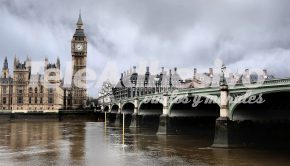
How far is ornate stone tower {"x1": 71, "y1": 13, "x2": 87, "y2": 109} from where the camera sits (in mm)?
164750

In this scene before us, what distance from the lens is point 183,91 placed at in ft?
156

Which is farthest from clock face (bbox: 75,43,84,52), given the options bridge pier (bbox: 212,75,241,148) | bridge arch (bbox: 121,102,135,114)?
bridge pier (bbox: 212,75,241,148)

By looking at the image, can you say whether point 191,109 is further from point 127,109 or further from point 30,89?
point 30,89

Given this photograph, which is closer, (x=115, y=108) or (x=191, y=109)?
(x=191, y=109)

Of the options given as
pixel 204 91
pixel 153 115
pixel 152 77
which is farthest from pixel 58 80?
pixel 204 91

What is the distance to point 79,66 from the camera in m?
173

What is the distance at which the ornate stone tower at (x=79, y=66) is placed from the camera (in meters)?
165

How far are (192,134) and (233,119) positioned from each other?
56.7ft

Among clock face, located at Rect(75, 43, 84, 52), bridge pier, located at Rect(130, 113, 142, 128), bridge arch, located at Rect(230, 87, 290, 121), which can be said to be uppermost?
clock face, located at Rect(75, 43, 84, 52)

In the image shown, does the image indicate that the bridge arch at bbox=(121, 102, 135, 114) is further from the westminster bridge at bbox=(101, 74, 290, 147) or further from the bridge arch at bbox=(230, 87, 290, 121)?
the bridge arch at bbox=(230, 87, 290, 121)

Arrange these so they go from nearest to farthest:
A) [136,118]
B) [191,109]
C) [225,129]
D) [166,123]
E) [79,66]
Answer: [225,129] → [166,123] → [191,109] → [136,118] → [79,66]

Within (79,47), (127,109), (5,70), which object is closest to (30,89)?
(5,70)

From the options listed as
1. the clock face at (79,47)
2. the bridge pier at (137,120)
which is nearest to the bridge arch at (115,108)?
the bridge pier at (137,120)

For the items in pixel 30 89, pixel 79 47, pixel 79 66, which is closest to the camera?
pixel 30 89
